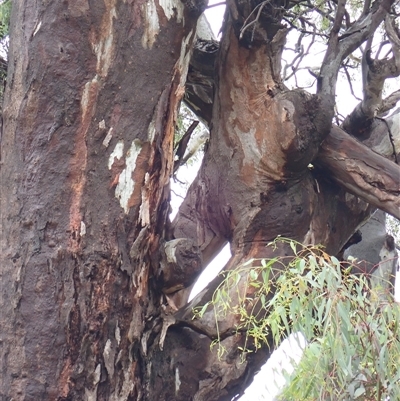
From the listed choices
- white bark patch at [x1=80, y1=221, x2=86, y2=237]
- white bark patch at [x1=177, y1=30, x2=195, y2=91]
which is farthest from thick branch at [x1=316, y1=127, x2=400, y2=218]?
white bark patch at [x1=80, y1=221, x2=86, y2=237]

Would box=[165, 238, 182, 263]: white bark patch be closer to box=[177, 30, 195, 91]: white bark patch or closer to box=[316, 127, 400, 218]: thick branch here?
box=[177, 30, 195, 91]: white bark patch

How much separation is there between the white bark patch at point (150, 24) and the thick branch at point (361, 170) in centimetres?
64

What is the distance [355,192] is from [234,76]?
53cm

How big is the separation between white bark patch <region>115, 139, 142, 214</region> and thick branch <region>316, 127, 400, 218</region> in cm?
66

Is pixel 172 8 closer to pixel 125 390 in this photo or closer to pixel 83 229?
pixel 83 229

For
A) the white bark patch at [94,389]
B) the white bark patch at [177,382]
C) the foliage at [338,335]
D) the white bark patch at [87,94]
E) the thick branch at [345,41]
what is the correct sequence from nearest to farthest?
the foliage at [338,335], the white bark patch at [94,389], the white bark patch at [87,94], the white bark patch at [177,382], the thick branch at [345,41]

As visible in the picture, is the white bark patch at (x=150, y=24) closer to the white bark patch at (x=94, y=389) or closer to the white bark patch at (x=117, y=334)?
the white bark patch at (x=117, y=334)

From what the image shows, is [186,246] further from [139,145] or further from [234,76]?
[234,76]

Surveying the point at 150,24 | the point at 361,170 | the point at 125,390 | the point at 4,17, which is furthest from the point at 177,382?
the point at 4,17

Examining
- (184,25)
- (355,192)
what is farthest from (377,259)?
(184,25)

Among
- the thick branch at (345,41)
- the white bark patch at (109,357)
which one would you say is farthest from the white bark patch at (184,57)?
the white bark patch at (109,357)

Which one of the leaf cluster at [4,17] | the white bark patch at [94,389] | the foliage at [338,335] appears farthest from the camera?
the leaf cluster at [4,17]

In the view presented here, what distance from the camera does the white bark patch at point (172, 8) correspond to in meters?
1.90

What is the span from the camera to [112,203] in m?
1.73
